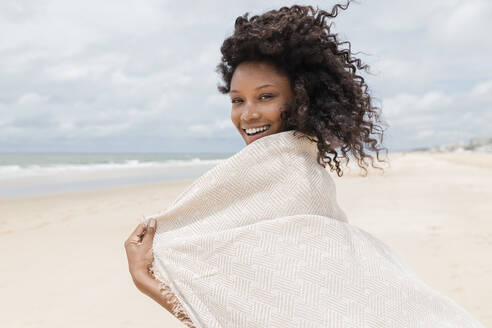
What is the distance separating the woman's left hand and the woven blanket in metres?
0.03

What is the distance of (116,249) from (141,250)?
15.8ft

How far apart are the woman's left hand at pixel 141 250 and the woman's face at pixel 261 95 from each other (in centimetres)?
57

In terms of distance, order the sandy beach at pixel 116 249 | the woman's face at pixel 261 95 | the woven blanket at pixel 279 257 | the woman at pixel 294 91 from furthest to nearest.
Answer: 1. the sandy beach at pixel 116 249
2. the woman's face at pixel 261 95
3. the woman at pixel 294 91
4. the woven blanket at pixel 279 257

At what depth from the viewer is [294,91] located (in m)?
1.71

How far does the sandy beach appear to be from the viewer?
13.2 ft

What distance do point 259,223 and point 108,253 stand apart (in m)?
5.02

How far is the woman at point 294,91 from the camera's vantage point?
1.61 metres

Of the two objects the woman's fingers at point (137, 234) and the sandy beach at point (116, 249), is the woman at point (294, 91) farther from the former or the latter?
the sandy beach at point (116, 249)

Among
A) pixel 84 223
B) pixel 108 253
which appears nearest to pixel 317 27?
pixel 108 253

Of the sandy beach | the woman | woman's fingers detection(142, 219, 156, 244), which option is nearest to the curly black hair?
the woman

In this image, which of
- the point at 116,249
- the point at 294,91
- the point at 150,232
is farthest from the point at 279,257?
the point at 116,249

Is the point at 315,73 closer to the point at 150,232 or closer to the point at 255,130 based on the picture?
the point at 255,130

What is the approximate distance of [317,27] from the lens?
1.71 m

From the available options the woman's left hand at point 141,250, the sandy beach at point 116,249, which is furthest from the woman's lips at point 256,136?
the sandy beach at point 116,249
